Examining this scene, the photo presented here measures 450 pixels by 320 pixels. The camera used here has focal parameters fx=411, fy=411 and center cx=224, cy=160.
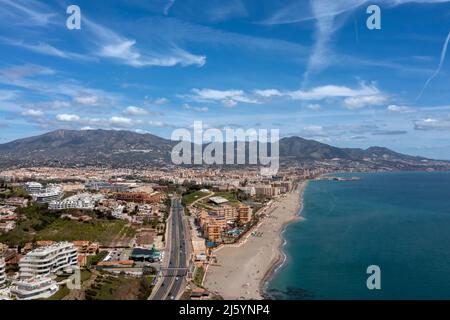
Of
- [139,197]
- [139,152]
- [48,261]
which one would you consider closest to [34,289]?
[48,261]

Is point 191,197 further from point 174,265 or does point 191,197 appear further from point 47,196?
point 174,265

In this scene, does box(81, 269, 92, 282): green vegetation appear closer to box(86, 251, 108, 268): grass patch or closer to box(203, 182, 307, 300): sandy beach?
box(86, 251, 108, 268): grass patch

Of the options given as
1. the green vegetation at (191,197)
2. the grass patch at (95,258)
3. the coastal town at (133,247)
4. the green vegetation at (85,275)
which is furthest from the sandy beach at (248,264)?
the green vegetation at (191,197)

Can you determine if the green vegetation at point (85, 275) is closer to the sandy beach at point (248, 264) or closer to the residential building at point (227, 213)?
the sandy beach at point (248, 264)

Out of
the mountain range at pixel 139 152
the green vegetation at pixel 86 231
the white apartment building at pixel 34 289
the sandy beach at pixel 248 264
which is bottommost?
the sandy beach at pixel 248 264

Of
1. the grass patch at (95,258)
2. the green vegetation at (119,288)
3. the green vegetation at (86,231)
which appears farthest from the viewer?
the green vegetation at (86,231)

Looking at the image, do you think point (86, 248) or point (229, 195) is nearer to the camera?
point (86, 248)
